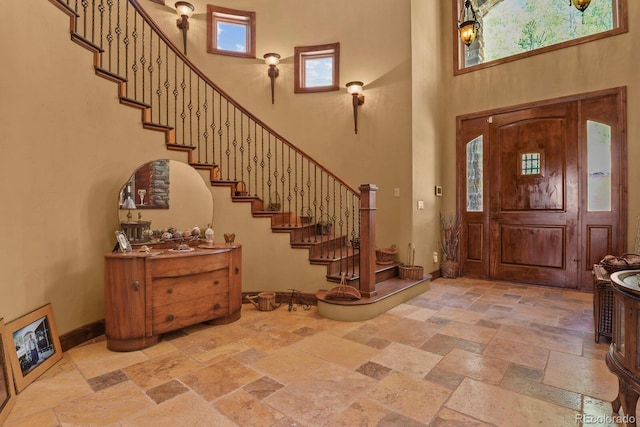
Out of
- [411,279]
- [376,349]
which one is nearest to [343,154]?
[411,279]

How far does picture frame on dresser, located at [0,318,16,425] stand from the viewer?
1746 millimetres

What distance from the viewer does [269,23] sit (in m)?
5.24

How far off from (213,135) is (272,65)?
70.8 inches

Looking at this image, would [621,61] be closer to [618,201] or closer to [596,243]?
[618,201]

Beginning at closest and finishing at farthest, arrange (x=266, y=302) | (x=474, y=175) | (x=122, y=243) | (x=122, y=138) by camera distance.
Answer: (x=122, y=243) → (x=122, y=138) → (x=266, y=302) → (x=474, y=175)

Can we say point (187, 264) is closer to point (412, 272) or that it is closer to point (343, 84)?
point (412, 272)

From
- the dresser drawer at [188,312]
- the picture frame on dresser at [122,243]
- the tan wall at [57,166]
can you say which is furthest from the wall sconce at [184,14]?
the dresser drawer at [188,312]

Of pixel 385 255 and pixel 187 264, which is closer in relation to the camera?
pixel 187 264

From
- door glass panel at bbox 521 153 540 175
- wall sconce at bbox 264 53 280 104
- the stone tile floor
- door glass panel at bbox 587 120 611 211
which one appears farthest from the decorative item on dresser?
wall sconce at bbox 264 53 280 104

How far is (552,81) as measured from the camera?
4551 mm

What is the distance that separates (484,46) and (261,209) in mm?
4505

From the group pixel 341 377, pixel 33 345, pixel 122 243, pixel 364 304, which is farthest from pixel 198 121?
pixel 341 377

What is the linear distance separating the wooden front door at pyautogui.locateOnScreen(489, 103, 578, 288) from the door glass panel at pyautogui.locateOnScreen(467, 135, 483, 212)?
0.18 meters

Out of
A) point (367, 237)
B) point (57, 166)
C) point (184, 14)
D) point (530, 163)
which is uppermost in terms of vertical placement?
point (184, 14)
